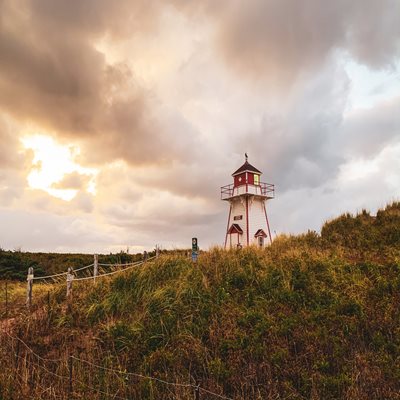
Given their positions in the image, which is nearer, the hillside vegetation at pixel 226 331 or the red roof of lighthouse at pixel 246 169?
the hillside vegetation at pixel 226 331

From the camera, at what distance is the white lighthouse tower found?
31.9 meters

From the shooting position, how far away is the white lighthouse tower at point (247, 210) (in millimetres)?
31922

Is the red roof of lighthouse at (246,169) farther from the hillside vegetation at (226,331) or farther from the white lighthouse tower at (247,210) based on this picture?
the hillside vegetation at (226,331)

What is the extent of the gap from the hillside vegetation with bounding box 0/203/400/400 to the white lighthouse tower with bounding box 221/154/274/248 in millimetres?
16642

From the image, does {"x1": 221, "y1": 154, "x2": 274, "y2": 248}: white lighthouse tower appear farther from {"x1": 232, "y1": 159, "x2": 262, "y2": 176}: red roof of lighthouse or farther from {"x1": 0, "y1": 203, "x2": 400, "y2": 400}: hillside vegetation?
{"x1": 0, "y1": 203, "x2": 400, "y2": 400}: hillside vegetation

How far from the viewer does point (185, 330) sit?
9.59 meters

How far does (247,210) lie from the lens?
106 ft

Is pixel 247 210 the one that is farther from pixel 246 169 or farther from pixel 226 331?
pixel 226 331

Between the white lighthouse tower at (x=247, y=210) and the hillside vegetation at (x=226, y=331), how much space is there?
16.6m

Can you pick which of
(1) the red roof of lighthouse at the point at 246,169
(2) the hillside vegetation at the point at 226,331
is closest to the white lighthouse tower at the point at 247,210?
(1) the red roof of lighthouse at the point at 246,169

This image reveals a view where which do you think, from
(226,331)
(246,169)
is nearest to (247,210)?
(246,169)

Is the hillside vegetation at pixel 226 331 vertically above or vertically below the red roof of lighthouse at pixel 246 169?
below

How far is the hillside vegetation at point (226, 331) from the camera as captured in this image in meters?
7.17

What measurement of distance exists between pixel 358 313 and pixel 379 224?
8.89 m
